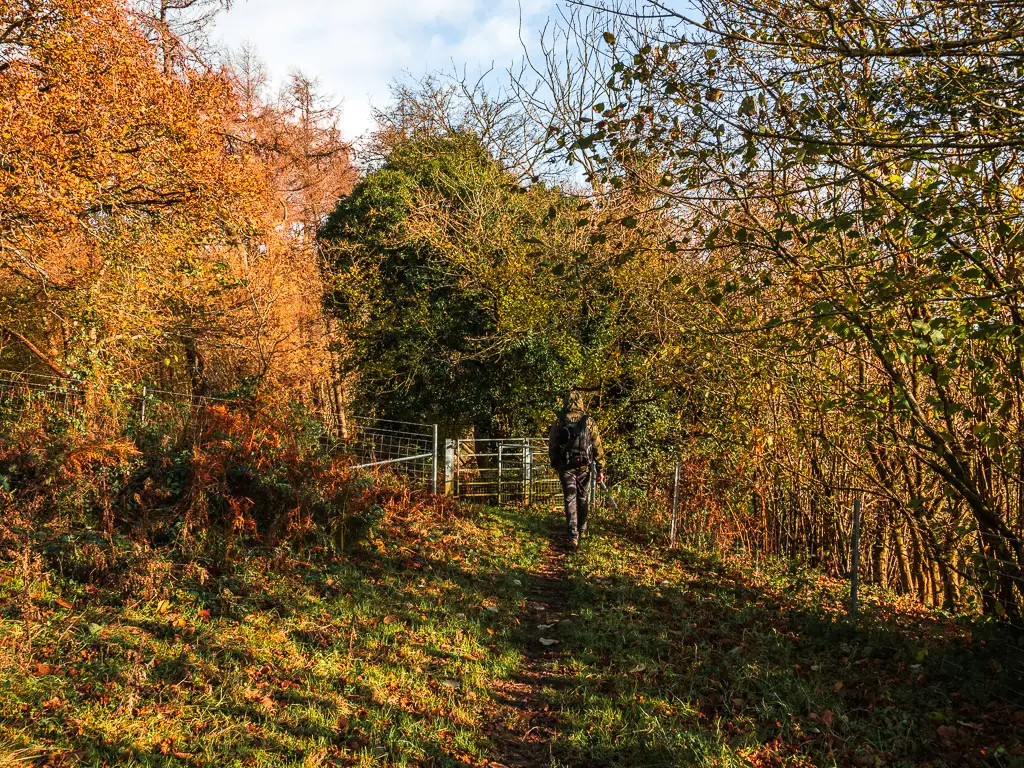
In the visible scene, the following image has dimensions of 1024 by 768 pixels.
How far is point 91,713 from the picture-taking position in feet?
13.1

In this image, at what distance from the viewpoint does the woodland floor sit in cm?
405

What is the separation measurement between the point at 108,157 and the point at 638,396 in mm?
10783

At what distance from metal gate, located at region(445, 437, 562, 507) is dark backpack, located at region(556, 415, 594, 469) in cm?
428

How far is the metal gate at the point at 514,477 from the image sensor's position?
14516mm

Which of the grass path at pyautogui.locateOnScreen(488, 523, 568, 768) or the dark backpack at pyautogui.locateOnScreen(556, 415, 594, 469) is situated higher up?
the dark backpack at pyautogui.locateOnScreen(556, 415, 594, 469)

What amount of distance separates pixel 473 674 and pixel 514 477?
33.0 ft

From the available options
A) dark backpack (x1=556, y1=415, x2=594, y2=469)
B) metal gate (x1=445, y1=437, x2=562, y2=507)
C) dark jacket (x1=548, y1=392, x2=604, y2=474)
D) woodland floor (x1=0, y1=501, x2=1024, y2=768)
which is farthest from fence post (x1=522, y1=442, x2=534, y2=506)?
woodland floor (x1=0, y1=501, x2=1024, y2=768)

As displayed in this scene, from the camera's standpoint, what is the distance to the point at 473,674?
5281mm

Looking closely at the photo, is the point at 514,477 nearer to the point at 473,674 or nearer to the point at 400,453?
the point at 400,453

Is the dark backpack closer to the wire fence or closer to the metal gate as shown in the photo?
the wire fence

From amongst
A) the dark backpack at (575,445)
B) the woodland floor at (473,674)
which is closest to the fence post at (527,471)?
Answer: the dark backpack at (575,445)

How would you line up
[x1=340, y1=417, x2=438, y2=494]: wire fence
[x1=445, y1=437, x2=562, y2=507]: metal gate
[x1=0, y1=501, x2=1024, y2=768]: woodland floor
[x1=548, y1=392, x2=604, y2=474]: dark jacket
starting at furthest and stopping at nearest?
1. [x1=445, y1=437, x2=562, y2=507]: metal gate
2. [x1=340, y1=417, x2=438, y2=494]: wire fence
3. [x1=548, y1=392, x2=604, y2=474]: dark jacket
4. [x1=0, y1=501, x2=1024, y2=768]: woodland floor

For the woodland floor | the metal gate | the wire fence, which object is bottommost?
the woodland floor

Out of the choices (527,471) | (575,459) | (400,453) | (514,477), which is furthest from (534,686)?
(514,477)
